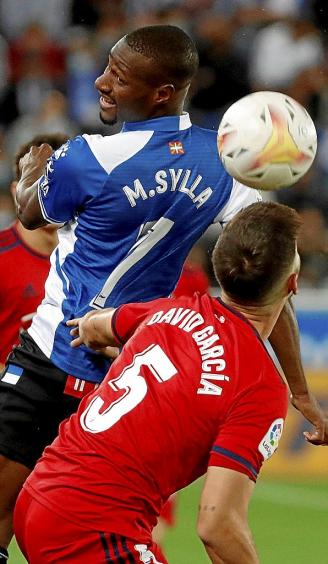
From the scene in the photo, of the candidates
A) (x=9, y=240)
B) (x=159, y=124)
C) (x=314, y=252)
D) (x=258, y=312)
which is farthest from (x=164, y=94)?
(x=314, y=252)

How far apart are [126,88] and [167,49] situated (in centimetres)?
21

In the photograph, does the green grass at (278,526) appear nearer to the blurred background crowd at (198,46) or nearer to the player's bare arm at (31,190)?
the player's bare arm at (31,190)

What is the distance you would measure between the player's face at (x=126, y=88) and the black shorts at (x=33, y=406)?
0.98m

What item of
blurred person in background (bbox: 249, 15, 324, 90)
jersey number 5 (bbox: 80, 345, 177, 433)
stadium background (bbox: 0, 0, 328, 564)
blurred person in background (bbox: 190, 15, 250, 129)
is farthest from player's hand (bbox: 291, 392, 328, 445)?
blurred person in background (bbox: 249, 15, 324, 90)

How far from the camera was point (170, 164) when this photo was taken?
4555mm

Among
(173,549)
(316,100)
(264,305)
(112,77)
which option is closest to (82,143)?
(112,77)

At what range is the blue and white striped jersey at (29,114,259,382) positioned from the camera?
453 cm

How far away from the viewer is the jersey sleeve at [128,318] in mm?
3908

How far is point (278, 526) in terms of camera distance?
8.70 meters

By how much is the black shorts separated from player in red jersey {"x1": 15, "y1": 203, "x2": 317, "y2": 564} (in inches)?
38.0

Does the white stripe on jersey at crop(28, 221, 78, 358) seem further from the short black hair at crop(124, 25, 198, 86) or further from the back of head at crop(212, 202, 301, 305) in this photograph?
the back of head at crop(212, 202, 301, 305)

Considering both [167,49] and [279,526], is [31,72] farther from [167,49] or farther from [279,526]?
[167,49]

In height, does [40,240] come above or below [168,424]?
below

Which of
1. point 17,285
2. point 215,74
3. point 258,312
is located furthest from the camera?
point 215,74
